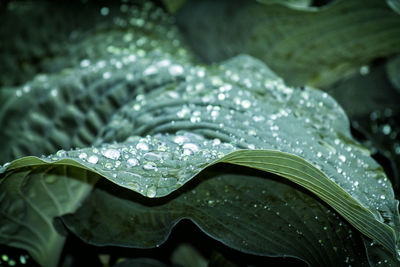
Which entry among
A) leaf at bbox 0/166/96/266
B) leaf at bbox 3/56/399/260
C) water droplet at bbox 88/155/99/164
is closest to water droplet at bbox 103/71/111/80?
leaf at bbox 3/56/399/260

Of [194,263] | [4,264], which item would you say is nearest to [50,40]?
[4,264]

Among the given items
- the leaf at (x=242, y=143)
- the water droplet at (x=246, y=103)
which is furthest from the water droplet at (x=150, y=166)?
the water droplet at (x=246, y=103)

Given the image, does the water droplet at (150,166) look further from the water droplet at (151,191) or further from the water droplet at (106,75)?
the water droplet at (106,75)

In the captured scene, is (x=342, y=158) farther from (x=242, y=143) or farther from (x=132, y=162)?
(x=132, y=162)

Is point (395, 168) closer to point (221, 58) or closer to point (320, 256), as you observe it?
point (320, 256)

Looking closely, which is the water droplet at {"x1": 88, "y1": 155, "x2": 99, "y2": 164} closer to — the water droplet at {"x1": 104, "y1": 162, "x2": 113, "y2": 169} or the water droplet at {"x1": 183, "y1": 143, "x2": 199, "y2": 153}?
the water droplet at {"x1": 104, "y1": 162, "x2": 113, "y2": 169}

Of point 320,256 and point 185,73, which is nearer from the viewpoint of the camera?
point 320,256

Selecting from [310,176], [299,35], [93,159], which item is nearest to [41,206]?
[93,159]
